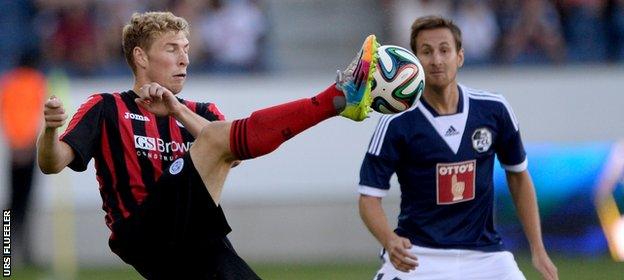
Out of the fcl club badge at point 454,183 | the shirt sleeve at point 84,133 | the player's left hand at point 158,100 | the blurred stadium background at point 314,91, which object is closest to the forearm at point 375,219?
the fcl club badge at point 454,183

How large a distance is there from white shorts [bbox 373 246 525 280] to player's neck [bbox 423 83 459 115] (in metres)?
0.81

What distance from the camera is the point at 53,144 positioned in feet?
22.1

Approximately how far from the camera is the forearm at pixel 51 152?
263 inches

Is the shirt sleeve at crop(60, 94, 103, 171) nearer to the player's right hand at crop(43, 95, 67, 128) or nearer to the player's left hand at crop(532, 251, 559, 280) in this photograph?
the player's right hand at crop(43, 95, 67, 128)

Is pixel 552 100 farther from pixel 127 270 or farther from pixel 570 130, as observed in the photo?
pixel 127 270

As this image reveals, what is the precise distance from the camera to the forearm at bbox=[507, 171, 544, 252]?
7.55 m

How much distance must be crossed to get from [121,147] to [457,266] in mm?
1925

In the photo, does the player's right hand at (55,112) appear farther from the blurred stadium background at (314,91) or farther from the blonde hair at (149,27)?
the blurred stadium background at (314,91)

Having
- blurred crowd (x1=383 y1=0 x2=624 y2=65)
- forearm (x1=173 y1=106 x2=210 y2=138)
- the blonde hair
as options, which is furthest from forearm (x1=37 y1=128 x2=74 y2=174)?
blurred crowd (x1=383 y1=0 x2=624 y2=65)

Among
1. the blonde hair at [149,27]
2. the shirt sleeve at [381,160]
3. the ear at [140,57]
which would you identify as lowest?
the shirt sleeve at [381,160]

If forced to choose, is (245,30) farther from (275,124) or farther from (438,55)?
(275,124)

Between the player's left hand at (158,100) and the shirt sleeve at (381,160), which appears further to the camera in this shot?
the shirt sleeve at (381,160)

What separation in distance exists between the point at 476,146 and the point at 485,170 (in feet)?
0.52

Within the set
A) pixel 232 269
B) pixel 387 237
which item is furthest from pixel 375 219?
pixel 232 269
